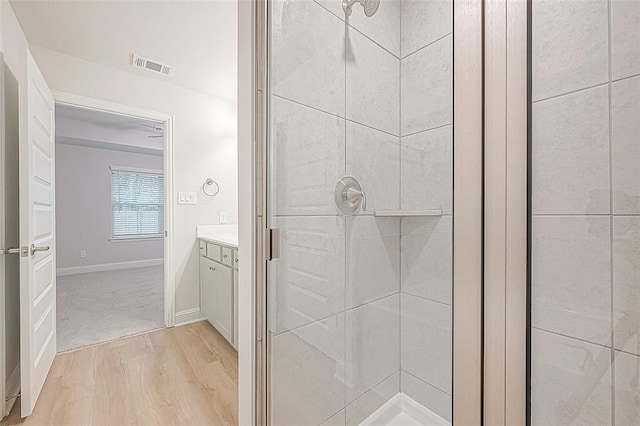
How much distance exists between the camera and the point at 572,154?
679 mm

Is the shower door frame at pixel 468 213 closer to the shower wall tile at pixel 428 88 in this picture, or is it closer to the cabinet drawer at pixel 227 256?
the shower wall tile at pixel 428 88

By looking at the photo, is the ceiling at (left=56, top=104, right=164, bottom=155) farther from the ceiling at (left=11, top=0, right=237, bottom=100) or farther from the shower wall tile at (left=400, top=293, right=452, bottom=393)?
the shower wall tile at (left=400, top=293, right=452, bottom=393)

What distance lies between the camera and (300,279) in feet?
3.30

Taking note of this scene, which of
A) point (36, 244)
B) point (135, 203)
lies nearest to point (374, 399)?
point (36, 244)

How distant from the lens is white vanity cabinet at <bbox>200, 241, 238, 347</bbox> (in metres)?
2.20

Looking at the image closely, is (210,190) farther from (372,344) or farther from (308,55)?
(372,344)

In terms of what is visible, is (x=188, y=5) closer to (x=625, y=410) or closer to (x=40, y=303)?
(x=40, y=303)

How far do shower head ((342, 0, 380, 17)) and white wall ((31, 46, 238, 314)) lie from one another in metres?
2.32

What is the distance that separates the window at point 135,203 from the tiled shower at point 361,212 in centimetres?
609

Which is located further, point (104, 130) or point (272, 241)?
point (104, 130)

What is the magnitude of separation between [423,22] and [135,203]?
657 centimetres

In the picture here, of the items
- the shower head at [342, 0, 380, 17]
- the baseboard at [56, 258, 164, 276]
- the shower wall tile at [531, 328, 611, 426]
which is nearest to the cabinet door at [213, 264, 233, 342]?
the shower head at [342, 0, 380, 17]

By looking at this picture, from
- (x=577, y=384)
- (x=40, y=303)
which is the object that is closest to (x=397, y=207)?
(x=577, y=384)

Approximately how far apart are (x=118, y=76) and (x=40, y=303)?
6.43 ft
